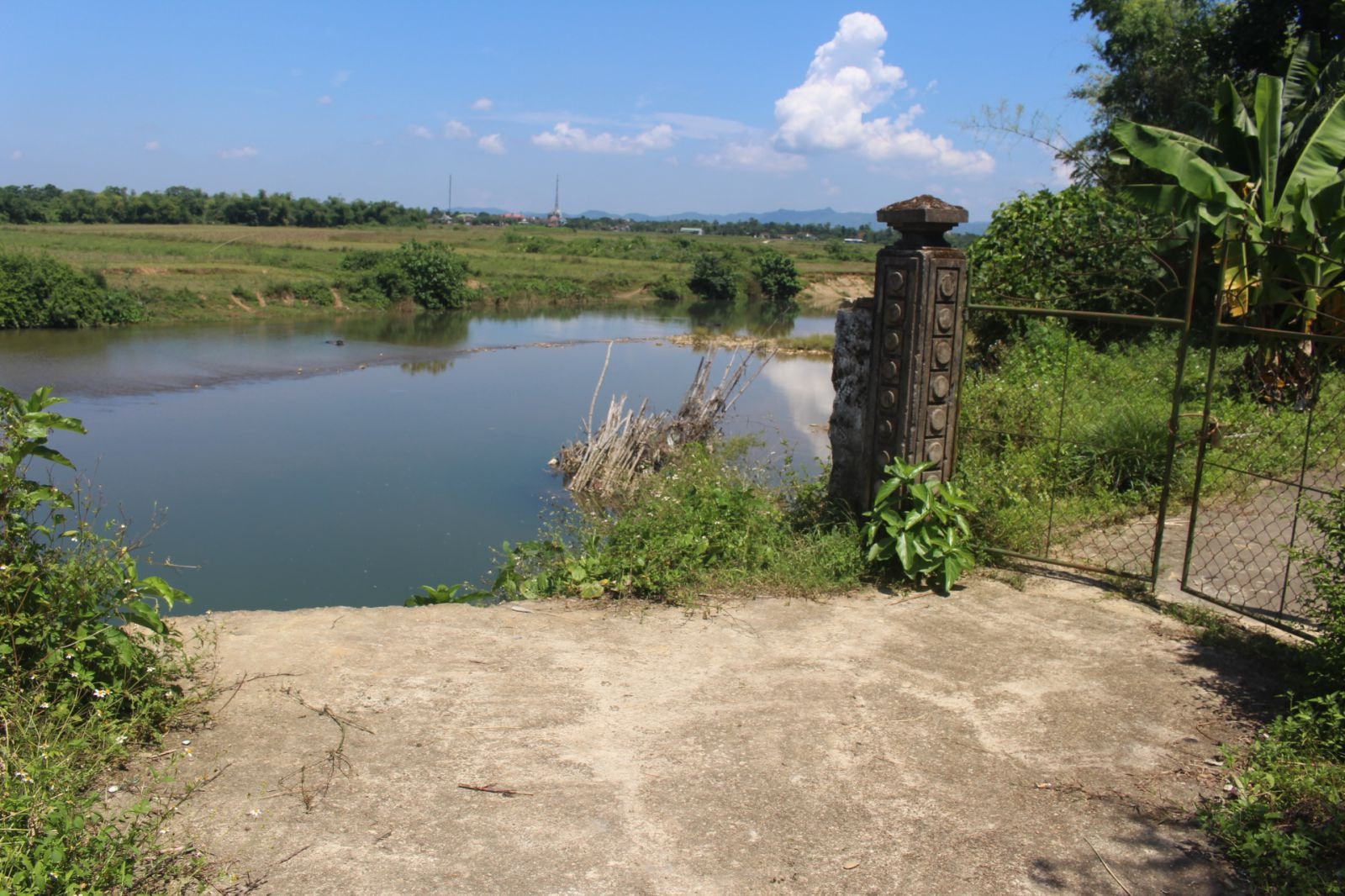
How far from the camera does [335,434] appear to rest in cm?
1622

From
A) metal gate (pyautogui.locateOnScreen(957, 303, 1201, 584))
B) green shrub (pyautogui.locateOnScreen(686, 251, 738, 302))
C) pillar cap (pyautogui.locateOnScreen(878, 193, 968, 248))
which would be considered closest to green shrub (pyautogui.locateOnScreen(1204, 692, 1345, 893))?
metal gate (pyautogui.locateOnScreen(957, 303, 1201, 584))

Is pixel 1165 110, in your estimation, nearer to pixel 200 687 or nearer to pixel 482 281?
pixel 200 687

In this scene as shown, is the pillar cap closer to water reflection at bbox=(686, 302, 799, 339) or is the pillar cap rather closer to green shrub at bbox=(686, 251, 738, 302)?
water reflection at bbox=(686, 302, 799, 339)

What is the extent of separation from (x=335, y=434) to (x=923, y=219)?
12815 mm

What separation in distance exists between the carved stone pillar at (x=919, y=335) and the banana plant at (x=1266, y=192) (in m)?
4.06

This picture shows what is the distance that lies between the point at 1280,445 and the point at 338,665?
6850 millimetres

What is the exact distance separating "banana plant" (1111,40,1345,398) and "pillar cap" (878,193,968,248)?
157 inches

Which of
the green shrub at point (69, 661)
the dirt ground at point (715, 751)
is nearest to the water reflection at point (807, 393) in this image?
the dirt ground at point (715, 751)

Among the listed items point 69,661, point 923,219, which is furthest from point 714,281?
point 69,661

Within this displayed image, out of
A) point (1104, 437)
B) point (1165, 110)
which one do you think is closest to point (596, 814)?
point (1104, 437)

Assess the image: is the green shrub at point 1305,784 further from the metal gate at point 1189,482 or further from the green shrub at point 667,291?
the green shrub at point 667,291

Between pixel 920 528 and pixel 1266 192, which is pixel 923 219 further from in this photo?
pixel 1266 192

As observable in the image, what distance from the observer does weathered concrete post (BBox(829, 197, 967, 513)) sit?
17.6 ft

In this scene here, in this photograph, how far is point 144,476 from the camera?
513 inches
